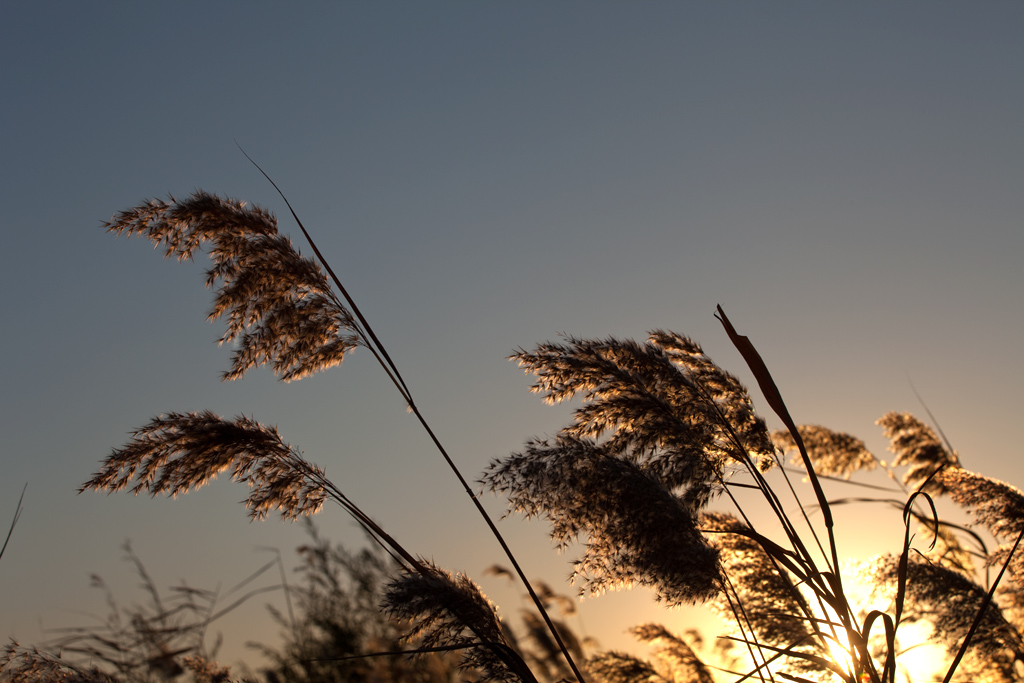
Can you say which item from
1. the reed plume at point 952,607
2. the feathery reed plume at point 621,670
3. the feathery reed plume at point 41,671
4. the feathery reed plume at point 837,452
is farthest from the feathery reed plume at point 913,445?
the feathery reed plume at point 41,671

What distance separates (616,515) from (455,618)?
0.72m

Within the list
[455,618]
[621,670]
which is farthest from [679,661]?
[455,618]

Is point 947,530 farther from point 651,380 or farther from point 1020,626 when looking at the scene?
point 651,380

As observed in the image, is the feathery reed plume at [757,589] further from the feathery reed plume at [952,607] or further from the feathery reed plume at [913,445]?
the feathery reed plume at [913,445]

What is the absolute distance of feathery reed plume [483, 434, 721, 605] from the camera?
7.21ft

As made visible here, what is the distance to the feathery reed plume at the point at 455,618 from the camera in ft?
5.40

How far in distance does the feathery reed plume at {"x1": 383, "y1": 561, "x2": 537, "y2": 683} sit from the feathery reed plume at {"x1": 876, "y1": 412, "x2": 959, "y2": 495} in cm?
493

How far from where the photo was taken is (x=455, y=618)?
1.81m

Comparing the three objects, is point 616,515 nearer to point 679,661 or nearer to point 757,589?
point 757,589

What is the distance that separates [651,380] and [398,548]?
51.9 inches

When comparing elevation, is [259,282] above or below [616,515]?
above

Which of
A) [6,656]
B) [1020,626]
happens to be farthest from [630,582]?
[1020,626]

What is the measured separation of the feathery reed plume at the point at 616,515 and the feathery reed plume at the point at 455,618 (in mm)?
467

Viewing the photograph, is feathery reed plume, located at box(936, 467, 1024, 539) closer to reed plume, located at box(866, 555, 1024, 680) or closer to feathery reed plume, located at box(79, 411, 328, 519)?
reed plume, located at box(866, 555, 1024, 680)
